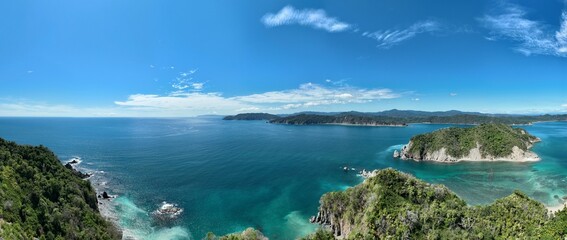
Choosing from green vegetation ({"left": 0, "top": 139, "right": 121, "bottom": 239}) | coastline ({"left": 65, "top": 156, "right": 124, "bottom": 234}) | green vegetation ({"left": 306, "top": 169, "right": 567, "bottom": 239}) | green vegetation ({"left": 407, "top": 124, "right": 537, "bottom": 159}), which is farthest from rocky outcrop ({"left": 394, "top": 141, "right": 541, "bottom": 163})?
green vegetation ({"left": 0, "top": 139, "right": 121, "bottom": 239})

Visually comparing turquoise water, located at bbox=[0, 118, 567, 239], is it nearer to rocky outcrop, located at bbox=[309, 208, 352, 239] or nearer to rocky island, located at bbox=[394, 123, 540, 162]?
rocky outcrop, located at bbox=[309, 208, 352, 239]

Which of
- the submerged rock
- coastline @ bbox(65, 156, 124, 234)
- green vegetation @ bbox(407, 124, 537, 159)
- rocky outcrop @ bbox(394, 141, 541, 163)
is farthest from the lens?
green vegetation @ bbox(407, 124, 537, 159)

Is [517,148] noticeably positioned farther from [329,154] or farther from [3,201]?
[3,201]

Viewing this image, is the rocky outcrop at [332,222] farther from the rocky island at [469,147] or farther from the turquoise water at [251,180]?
the rocky island at [469,147]

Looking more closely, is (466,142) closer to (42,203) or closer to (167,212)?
(167,212)

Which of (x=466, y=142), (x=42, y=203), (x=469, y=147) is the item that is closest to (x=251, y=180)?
(x=42, y=203)

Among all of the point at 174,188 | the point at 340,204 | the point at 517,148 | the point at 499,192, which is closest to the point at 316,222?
the point at 340,204
